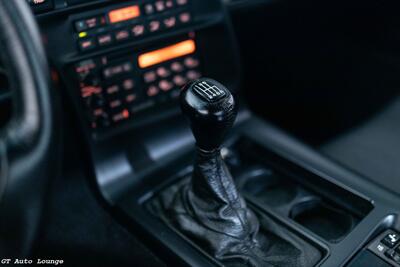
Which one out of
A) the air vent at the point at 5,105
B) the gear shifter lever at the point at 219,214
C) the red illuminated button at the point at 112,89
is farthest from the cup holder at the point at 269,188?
the air vent at the point at 5,105

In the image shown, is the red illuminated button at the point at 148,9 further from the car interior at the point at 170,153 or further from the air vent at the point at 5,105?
the air vent at the point at 5,105

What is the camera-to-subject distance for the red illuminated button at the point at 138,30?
38.3 inches

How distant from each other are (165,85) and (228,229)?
35 cm

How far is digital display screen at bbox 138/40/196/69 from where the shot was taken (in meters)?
1.01

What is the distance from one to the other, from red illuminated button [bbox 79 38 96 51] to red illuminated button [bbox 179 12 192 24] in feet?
0.64

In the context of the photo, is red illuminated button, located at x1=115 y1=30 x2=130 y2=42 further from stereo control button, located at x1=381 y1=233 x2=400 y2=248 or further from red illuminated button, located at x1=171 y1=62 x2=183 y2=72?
stereo control button, located at x1=381 y1=233 x2=400 y2=248

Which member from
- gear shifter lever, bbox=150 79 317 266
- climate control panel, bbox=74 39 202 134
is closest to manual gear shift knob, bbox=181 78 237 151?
gear shifter lever, bbox=150 79 317 266

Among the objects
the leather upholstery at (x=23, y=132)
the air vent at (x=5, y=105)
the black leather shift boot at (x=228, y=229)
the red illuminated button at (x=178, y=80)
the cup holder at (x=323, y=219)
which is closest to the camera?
the leather upholstery at (x=23, y=132)

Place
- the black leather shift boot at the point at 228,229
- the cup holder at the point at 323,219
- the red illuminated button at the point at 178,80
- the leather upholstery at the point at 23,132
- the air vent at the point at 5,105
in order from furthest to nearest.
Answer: the red illuminated button at the point at 178,80, the cup holder at the point at 323,219, the black leather shift boot at the point at 228,229, the air vent at the point at 5,105, the leather upholstery at the point at 23,132

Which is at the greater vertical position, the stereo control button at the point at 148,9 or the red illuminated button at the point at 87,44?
the stereo control button at the point at 148,9

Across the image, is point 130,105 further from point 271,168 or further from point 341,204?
point 341,204

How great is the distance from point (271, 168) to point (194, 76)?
10.0 inches

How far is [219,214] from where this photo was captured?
86 cm

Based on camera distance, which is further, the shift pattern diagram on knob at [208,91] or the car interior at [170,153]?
the shift pattern diagram on knob at [208,91]
